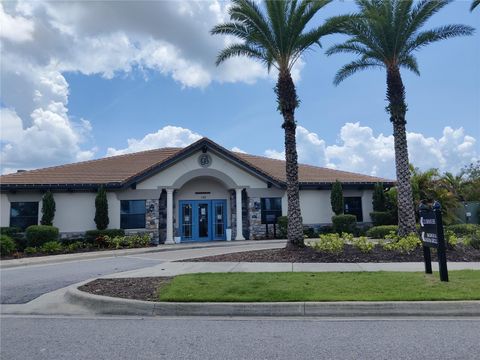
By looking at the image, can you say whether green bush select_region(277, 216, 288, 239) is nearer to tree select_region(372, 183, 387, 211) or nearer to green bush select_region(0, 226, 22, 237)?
tree select_region(372, 183, 387, 211)

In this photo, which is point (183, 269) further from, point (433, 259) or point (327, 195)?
point (327, 195)

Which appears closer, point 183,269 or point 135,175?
point 183,269

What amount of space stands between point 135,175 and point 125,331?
15966 mm

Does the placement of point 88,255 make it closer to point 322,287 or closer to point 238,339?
point 322,287

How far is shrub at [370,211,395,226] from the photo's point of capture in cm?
2338

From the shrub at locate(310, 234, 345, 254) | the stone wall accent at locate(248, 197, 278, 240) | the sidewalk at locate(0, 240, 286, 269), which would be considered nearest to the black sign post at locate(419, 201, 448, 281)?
the shrub at locate(310, 234, 345, 254)

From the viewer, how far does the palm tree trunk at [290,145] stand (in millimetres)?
14745

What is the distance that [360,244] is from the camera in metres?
13.5

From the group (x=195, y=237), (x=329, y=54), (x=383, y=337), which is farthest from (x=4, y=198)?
(x=383, y=337)

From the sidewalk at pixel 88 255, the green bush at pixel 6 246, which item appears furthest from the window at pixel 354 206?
the green bush at pixel 6 246

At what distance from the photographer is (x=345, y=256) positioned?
43.1ft

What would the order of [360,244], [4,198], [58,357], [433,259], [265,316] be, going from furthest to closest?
[4,198]
[360,244]
[433,259]
[265,316]
[58,357]

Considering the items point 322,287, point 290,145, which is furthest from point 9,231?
point 322,287

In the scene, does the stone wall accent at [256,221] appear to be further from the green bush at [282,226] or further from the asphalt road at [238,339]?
the asphalt road at [238,339]
